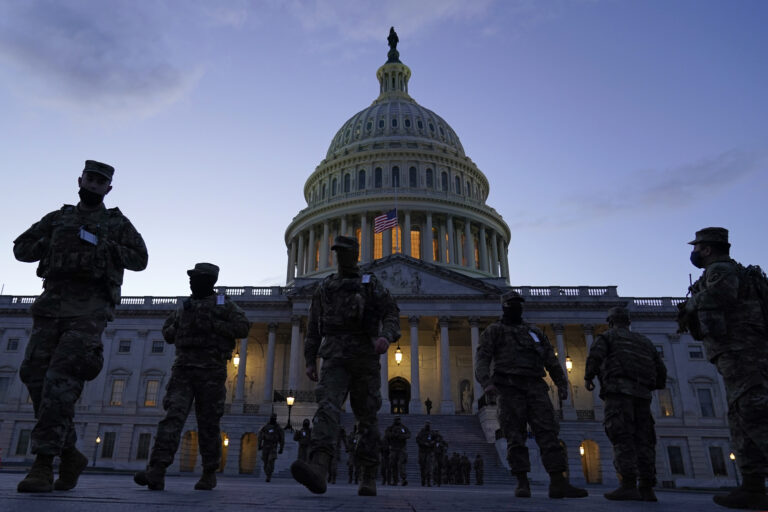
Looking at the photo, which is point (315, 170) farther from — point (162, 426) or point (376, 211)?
point (162, 426)

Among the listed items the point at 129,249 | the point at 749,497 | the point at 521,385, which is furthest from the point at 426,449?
the point at 129,249

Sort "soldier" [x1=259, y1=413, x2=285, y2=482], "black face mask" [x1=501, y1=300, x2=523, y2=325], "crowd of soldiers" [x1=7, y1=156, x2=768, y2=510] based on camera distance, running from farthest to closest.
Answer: "soldier" [x1=259, y1=413, x2=285, y2=482]
"black face mask" [x1=501, y1=300, x2=523, y2=325]
"crowd of soldiers" [x1=7, y1=156, x2=768, y2=510]

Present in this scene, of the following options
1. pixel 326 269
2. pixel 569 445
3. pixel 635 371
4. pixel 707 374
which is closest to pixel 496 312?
pixel 569 445

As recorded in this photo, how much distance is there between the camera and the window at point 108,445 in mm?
47844

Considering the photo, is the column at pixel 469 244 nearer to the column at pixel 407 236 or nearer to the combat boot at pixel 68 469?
the column at pixel 407 236

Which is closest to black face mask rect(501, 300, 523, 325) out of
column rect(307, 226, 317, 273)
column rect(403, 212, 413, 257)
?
column rect(403, 212, 413, 257)

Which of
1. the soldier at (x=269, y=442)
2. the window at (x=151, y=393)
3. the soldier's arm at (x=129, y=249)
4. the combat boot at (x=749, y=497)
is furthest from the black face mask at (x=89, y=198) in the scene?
the window at (x=151, y=393)

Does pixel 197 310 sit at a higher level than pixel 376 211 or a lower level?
lower

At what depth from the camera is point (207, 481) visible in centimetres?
790

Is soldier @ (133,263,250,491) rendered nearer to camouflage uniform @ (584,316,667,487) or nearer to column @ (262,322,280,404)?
camouflage uniform @ (584,316,667,487)

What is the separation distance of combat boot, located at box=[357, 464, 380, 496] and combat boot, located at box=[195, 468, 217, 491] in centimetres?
210

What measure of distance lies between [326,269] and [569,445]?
32703mm

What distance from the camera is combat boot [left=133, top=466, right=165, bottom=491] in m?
7.03

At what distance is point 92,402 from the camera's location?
164ft
